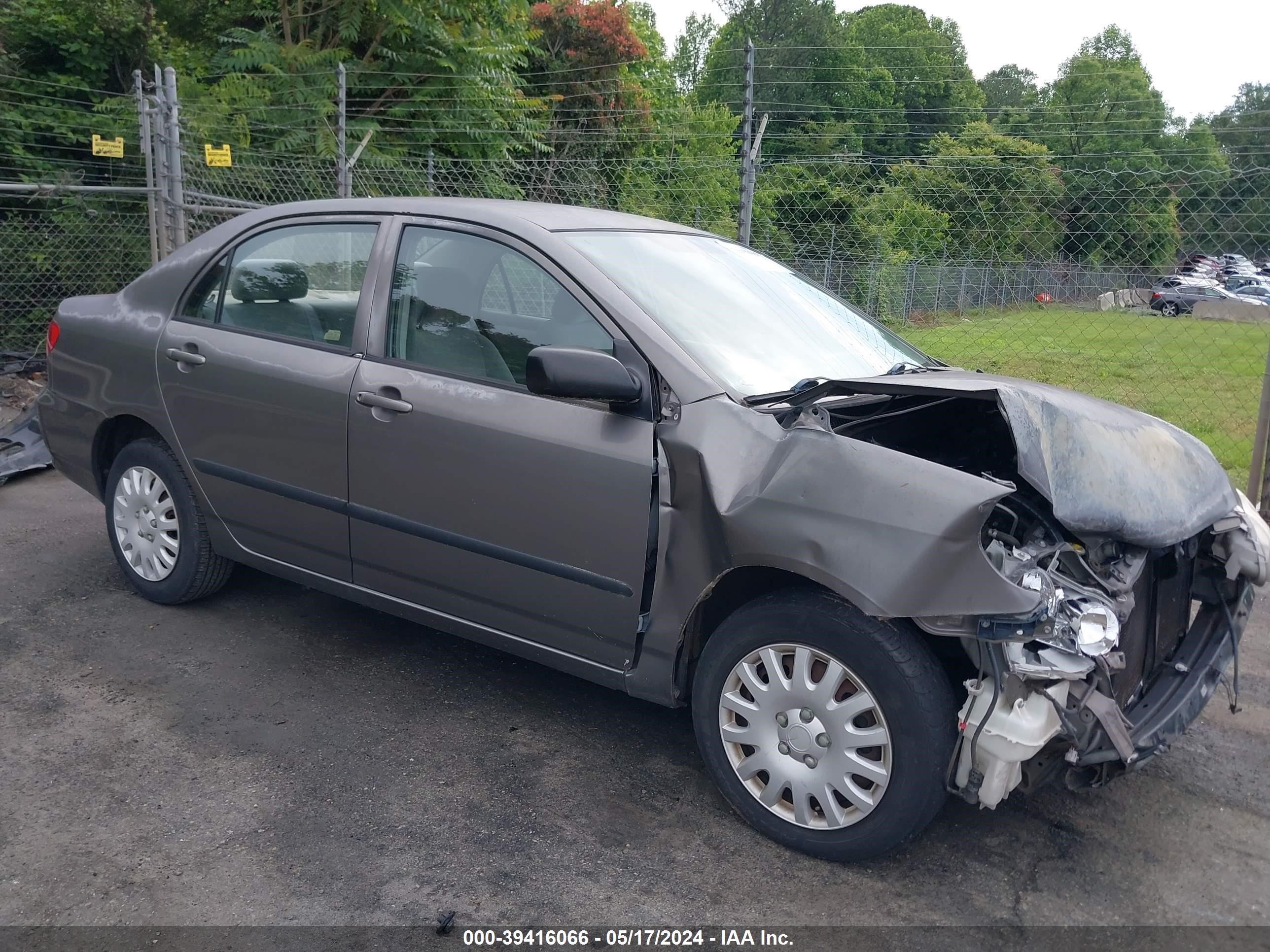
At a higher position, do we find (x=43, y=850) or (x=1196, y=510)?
(x=1196, y=510)

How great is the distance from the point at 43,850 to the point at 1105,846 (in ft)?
9.80

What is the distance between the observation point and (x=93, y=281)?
10547 mm

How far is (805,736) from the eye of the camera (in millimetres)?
2975

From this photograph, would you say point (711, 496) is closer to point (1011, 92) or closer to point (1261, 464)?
point (1261, 464)

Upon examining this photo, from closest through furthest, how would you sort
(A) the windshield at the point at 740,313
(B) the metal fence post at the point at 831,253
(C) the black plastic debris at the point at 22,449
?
1. (A) the windshield at the point at 740,313
2. (C) the black plastic debris at the point at 22,449
3. (B) the metal fence post at the point at 831,253

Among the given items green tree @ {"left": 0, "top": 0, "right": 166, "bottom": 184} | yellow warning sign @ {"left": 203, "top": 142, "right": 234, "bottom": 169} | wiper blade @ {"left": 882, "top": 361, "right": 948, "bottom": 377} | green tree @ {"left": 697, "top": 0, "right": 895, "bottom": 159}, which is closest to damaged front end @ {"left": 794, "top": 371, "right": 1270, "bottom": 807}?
wiper blade @ {"left": 882, "top": 361, "right": 948, "bottom": 377}

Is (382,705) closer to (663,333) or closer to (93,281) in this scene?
(663,333)

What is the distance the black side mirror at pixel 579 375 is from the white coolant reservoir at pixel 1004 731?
1.25m

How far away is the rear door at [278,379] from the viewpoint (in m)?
3.92

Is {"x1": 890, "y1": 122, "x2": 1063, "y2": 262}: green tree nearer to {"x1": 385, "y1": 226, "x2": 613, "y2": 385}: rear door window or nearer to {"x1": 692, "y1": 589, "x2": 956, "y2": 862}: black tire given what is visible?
{"x1": 385, "y1": 226, "x2": 613, "y2": 385}: rear door window

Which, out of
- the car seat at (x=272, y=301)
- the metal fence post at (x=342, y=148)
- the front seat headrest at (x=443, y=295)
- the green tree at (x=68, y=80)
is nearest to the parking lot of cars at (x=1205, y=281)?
the front seat headrest at (x=443, y=295)

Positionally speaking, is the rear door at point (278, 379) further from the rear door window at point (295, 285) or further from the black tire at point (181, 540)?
the black tire at point (181, 540)

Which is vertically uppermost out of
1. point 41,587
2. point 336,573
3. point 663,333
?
point 663,333

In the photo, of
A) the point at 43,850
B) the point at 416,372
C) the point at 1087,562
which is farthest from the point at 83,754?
the point at 1087,562
